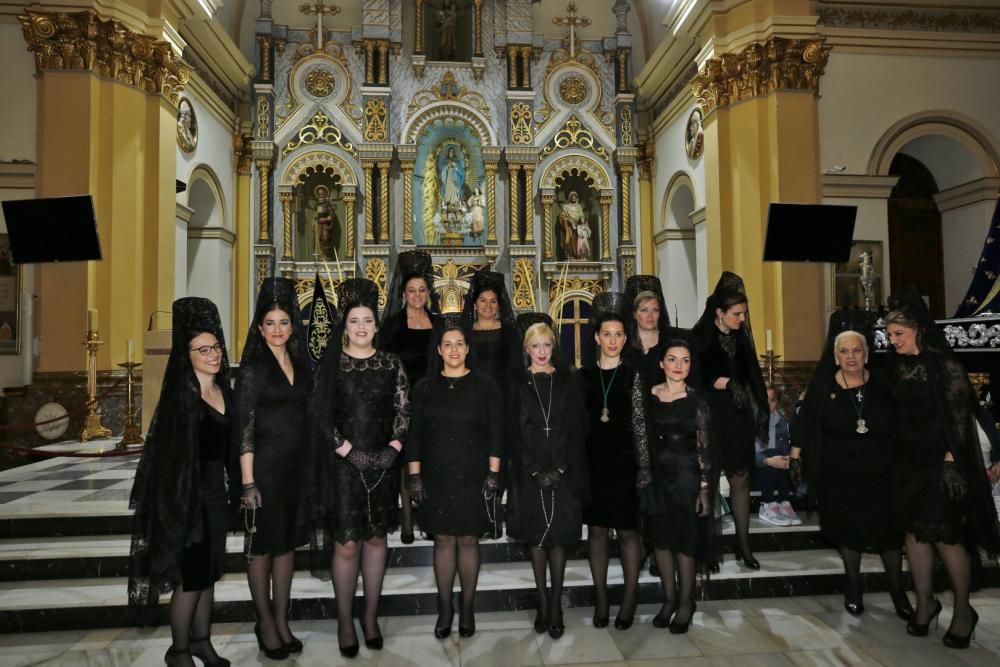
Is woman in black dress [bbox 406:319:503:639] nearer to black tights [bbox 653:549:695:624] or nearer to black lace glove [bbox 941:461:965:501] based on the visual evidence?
black tights [bbox 653:549:695:624]

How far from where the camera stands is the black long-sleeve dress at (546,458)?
348 cm

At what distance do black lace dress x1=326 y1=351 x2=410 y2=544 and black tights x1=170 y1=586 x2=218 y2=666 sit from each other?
0.68 metres

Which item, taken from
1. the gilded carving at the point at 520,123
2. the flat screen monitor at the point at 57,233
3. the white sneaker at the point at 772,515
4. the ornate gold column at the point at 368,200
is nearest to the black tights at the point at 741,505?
the white sneaker at the point at 772,515

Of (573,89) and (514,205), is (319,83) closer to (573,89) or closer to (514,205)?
(514,205)

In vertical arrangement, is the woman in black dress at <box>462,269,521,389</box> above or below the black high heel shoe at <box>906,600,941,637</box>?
above

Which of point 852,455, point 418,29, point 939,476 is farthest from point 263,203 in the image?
point 939,476

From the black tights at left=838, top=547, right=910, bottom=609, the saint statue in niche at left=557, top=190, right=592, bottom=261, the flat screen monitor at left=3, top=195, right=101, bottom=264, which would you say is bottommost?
the black tights at left=838, top=547, right=910, bottom=609

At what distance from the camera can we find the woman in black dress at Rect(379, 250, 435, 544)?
4.41 meters

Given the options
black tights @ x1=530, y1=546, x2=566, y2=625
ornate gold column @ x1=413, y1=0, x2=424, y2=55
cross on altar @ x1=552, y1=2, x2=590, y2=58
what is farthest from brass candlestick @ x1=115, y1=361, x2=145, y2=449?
cross on altar @ x1=552, y1=2, x2=590, y2=58

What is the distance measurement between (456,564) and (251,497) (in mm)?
1137

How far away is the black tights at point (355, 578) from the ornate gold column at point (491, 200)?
10.2 metres

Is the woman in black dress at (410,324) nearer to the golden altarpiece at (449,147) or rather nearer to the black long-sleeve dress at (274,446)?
the black long-sleeve dress at (274,446)

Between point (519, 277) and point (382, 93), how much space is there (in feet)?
15.0

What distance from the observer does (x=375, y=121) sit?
42.2 ft
